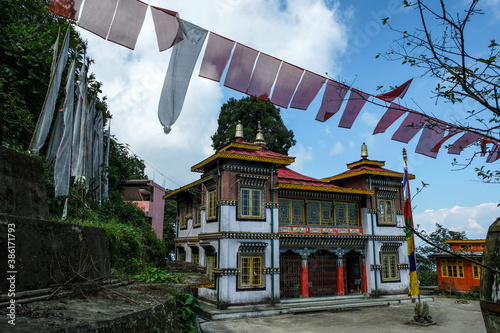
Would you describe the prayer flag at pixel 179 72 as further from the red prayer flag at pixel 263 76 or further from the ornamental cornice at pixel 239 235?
the ornamental cornice at pixel 239 235

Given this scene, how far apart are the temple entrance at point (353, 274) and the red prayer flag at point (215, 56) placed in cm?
1563

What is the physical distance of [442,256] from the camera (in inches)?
912

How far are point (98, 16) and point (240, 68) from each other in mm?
2862

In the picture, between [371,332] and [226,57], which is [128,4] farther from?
[371,332]

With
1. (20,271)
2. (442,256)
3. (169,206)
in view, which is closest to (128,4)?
(20,271)

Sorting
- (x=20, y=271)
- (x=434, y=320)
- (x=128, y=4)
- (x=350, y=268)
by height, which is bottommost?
(x=434, y=320)

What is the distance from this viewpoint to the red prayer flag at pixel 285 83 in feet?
26.1

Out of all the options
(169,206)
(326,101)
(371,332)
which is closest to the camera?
(326,101)

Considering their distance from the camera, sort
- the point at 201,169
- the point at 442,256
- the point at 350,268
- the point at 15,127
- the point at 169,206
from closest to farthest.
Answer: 1. the point at 15,127
2. the point at 201,169
3. the point at 350,268
4. the point at 442,256
5. the point at 169,206

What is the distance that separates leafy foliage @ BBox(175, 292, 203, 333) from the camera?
18.0 feet

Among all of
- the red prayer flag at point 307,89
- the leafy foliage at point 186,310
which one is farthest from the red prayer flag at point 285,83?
the leafy foliage at point 186,310

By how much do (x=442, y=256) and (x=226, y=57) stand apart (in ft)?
72.0

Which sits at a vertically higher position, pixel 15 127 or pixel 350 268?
pixel 15 127

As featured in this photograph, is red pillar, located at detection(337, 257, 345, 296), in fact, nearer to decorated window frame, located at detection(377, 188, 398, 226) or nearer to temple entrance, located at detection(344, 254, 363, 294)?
temple entrance, located at detection(344, 254, 363, 294)
